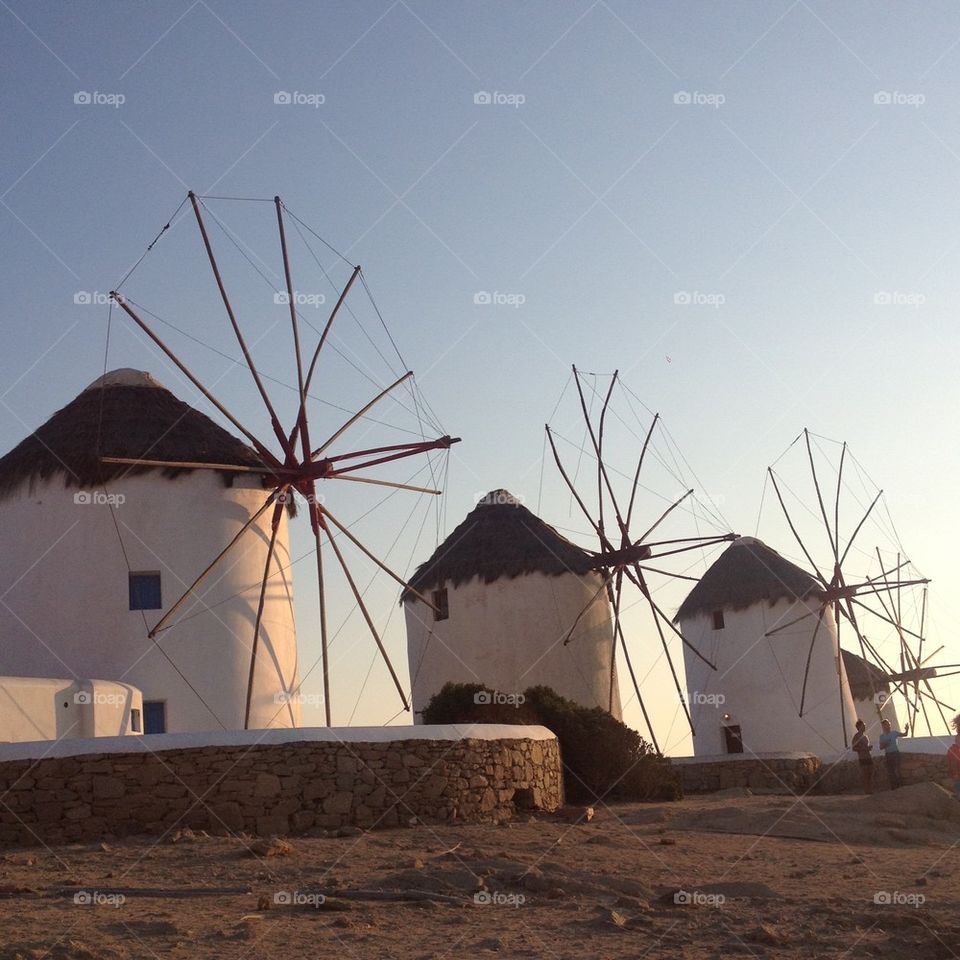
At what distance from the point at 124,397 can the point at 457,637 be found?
→ 1122cm

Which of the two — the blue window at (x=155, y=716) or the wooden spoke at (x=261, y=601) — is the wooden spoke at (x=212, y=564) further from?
the blue window at (x=155, y=716)

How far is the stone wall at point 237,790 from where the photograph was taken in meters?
12.5

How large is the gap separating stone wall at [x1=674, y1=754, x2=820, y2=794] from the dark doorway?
669cm

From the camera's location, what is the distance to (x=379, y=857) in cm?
1105

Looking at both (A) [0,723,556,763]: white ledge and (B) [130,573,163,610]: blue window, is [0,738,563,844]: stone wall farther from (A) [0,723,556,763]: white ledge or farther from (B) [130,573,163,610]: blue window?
(B) [130,573,163,610]: blue window

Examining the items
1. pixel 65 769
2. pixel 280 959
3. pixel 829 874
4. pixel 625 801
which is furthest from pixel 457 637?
pixel 280 959

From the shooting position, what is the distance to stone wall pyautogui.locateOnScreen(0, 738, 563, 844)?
12484mm

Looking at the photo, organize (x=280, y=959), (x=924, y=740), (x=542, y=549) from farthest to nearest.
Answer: (x=542, y=549), (x=924, y=740), (x=280, y=959)

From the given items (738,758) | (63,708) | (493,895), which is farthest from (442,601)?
(493,895)

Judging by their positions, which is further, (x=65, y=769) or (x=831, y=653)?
(x=831, y=653)

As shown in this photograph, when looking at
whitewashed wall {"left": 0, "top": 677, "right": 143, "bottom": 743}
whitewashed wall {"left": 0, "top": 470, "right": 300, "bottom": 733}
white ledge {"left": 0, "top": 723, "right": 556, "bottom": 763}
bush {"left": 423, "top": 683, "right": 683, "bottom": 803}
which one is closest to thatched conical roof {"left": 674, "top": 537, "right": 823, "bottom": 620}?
bush {"left": 423, "top": 683, "right": 683, "bottom": 803}

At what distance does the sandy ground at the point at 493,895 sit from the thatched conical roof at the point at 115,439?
684 cm

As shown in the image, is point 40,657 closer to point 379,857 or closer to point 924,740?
point 379,857

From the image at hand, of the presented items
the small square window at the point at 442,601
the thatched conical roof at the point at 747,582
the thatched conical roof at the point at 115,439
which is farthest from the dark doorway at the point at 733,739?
the thatched conical roof at the point at 115,439
